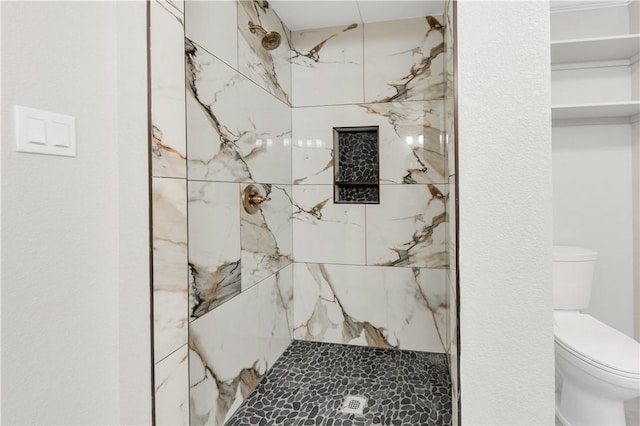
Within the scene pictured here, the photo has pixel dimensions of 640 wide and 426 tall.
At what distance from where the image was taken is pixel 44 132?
0.98 m

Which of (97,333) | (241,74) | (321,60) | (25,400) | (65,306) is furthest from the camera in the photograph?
(321,60)

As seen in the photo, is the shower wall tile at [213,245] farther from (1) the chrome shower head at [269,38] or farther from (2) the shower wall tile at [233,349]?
(1) the chrome shower head at [269,38]

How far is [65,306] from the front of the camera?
41.6 inches

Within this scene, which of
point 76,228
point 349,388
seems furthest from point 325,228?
point 76,228

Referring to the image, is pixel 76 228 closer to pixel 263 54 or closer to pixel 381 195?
pixel 263 54

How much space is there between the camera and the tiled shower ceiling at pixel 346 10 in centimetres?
232

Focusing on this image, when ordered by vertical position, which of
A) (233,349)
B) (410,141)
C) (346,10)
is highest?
(346,10)

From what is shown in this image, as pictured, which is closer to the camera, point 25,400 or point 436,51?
point 25,400

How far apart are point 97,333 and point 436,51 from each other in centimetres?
238

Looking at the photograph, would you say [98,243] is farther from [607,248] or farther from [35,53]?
[607,248]

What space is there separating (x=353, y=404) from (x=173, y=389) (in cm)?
102

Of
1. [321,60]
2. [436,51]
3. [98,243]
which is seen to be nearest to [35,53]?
[98,243]

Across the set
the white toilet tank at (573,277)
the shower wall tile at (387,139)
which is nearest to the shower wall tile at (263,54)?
the shower wall tile at (387,139)

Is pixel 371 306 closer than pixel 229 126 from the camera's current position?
No
